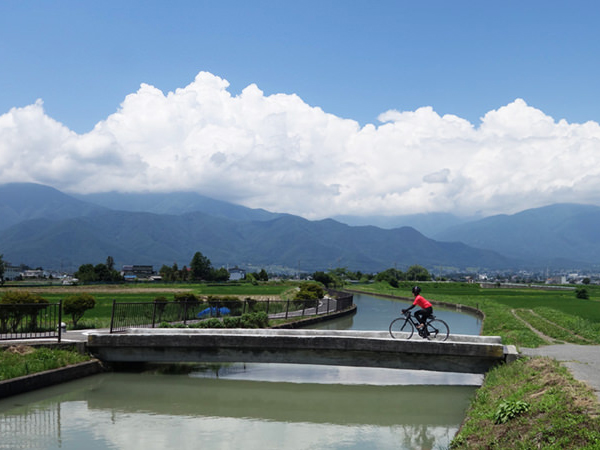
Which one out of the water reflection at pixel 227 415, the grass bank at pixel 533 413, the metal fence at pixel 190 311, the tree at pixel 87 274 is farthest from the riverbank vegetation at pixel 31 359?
the tree at pixel 87 274

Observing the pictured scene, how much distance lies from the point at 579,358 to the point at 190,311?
2224 cm

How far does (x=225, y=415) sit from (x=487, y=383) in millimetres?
6899

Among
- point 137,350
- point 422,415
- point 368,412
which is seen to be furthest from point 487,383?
point 137,350

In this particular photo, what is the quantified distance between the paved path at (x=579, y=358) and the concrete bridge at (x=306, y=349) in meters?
1.20

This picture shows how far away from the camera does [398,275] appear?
183m

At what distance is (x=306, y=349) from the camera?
62.7ft

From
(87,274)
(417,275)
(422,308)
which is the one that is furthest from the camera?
(417,275)

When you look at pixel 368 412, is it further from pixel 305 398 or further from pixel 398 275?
pixel 398 275

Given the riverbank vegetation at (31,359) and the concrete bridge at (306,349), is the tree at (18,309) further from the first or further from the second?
the concrete bridge at (306,349)

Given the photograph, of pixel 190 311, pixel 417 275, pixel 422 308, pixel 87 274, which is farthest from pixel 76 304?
pixel 417 275

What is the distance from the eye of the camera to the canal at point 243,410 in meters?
12.9

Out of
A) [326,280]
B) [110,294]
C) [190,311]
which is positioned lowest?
[110,294]

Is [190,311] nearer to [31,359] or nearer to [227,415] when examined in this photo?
[31,359]

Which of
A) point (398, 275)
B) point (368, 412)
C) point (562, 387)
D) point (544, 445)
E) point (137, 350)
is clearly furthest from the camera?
point (398, 275)
